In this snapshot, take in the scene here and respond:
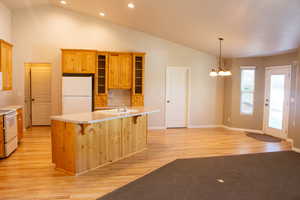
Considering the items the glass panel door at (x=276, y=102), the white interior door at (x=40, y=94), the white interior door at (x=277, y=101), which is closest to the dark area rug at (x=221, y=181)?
the white interior door at (x=277, y=101)

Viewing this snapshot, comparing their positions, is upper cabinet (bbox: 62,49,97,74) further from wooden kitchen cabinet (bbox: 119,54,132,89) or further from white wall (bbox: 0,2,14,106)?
white wall (bbox: 0,2,14,106)

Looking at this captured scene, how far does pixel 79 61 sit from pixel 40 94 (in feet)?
7.72

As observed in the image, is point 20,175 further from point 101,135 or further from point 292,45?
point 292,45

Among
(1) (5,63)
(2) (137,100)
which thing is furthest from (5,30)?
(2) (137,100)

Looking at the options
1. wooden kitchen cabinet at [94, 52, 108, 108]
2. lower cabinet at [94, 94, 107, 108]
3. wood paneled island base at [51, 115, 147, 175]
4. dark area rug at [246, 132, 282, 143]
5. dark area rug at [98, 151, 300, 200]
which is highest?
wooden kitchen cabinet at [94, 52, 108, 108]

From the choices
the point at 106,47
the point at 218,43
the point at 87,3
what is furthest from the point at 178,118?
the point at 87,3

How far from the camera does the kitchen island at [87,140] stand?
3.55 m

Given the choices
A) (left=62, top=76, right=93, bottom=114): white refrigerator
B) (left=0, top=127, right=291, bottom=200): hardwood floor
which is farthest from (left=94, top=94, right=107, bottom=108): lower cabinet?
(left=0, top=127, right=291, bottom=200): hardwood floor

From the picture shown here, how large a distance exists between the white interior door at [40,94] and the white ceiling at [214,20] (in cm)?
216

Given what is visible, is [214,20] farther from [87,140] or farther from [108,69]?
[87,140]

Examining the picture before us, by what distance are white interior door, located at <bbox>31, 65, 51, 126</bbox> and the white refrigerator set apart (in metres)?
1.90

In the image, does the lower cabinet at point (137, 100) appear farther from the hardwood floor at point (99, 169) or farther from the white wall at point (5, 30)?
the white wall at point (5, 30)

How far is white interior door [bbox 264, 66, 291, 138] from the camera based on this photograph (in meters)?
6.21

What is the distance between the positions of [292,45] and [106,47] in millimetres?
5084
